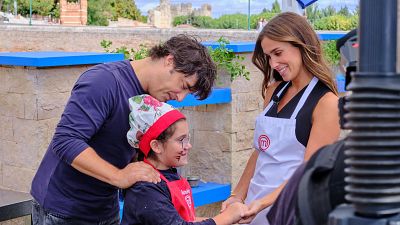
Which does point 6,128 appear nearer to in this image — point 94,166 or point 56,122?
point 56,122

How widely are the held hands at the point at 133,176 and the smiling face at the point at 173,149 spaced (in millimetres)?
99

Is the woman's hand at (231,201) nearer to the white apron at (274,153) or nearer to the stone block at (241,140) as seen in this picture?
the white apron at (274,153)

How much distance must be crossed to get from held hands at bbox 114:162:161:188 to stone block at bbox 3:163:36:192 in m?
2.18

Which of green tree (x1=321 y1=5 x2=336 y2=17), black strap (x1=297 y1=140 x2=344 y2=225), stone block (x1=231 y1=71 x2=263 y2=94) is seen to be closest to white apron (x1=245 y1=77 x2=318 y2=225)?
black strap (x1=297 y1=140 x2=344 y2=225)

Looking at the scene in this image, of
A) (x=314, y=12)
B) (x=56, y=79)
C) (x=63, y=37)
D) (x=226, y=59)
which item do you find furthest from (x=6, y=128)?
(x=63, y=37)

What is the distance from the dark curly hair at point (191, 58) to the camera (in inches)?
118

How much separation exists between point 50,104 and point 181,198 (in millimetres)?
2072

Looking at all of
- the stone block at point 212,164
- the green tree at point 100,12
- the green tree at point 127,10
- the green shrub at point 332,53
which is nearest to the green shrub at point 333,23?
the green shrub at point 332,53

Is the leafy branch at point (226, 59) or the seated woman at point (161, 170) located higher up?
the leafy branch at point (226, 59)

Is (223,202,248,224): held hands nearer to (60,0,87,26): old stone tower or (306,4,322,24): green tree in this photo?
(306,4,322,24): green tree

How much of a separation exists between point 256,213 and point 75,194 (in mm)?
729

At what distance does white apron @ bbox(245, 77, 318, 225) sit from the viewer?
3090 mm

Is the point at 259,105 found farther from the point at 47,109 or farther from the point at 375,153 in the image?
the point at 375,153

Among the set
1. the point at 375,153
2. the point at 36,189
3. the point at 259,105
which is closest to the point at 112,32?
the point at 259,105
